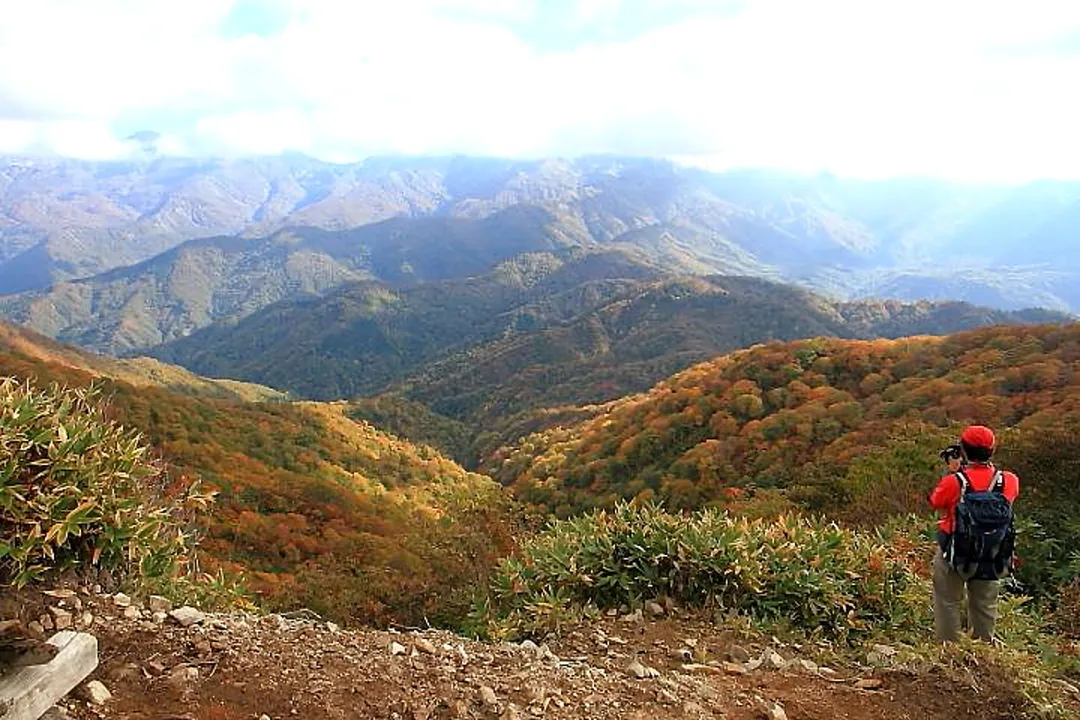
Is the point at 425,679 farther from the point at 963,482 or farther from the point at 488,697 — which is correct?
the point at 963,482

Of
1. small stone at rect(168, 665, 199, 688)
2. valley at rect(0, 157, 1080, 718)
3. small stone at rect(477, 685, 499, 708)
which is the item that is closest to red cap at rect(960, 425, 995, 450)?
valley at rect(0, 157, 1080, 718)

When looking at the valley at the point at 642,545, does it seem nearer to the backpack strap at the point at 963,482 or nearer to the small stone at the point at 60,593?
the small stone at the point at 60,593

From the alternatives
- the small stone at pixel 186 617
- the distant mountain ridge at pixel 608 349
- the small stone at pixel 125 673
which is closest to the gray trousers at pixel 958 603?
the small stone at pixel 186 617

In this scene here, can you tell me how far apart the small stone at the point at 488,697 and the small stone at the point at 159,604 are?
7.41ft

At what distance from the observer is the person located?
552 cm

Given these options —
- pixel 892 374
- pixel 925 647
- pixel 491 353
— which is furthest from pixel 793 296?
pixel 925 647

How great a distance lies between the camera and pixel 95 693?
3564 millimetres

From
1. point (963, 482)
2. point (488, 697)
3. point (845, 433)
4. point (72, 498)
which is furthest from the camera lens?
point (845, 433)

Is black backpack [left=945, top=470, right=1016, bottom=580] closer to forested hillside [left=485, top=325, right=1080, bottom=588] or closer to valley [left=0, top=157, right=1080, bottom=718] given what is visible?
valley [left=0, top=157, right=1080, bottom=718]

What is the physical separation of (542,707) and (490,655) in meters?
1.01

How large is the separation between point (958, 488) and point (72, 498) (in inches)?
241

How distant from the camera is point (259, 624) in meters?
5.00

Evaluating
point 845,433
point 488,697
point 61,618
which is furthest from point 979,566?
point 845,433

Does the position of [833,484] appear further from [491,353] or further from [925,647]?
[491,353]
